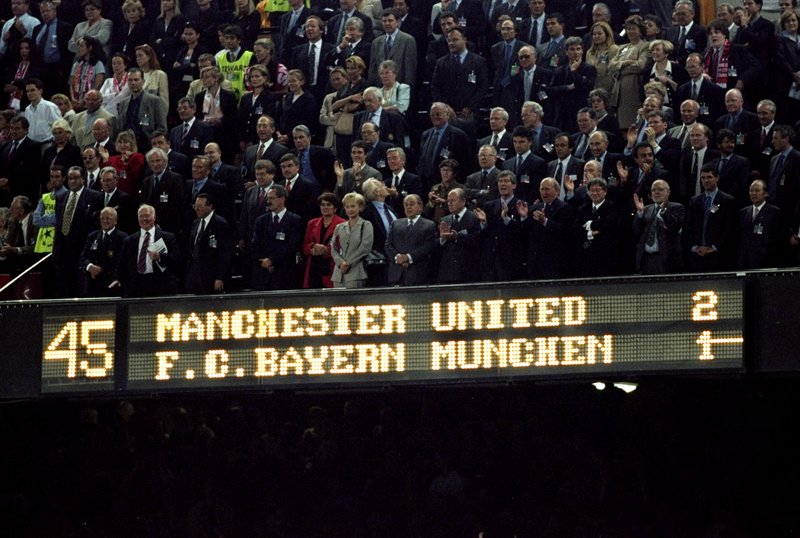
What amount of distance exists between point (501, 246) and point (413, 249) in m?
0.86

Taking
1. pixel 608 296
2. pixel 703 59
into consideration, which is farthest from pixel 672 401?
pixel 703 59

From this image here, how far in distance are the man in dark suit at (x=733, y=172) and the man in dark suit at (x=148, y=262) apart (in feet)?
18.6

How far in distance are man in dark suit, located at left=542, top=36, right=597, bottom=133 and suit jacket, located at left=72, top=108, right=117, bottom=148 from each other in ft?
18.3

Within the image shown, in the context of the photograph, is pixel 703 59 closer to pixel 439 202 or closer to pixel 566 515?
pixel 439 202

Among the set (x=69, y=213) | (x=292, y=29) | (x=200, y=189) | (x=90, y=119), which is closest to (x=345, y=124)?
(x=200, y=189)

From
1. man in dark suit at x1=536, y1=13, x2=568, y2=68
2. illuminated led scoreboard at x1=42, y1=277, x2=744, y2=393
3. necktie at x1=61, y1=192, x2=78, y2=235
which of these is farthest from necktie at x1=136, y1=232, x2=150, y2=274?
man in dark suit at x1=536, y1=13, x2=568, y2=68

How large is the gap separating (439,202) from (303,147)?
2.18 m

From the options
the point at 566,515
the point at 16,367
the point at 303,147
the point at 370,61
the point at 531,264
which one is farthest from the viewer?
the point at 370,61

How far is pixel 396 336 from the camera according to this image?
10438 mm

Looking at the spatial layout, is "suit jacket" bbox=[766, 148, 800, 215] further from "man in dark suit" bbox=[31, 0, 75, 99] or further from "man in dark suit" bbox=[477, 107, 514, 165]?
"man in dark suit" bbox=[31, 0, 75, 99]

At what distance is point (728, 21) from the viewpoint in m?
16.0

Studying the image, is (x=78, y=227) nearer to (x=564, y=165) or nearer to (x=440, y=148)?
(x=440, y=148)

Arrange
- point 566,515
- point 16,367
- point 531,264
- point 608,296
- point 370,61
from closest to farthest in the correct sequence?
point 608,296, point 16,367, point 566,515, point 531,264, point 370,61

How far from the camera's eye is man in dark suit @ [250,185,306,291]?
45.9 ft
